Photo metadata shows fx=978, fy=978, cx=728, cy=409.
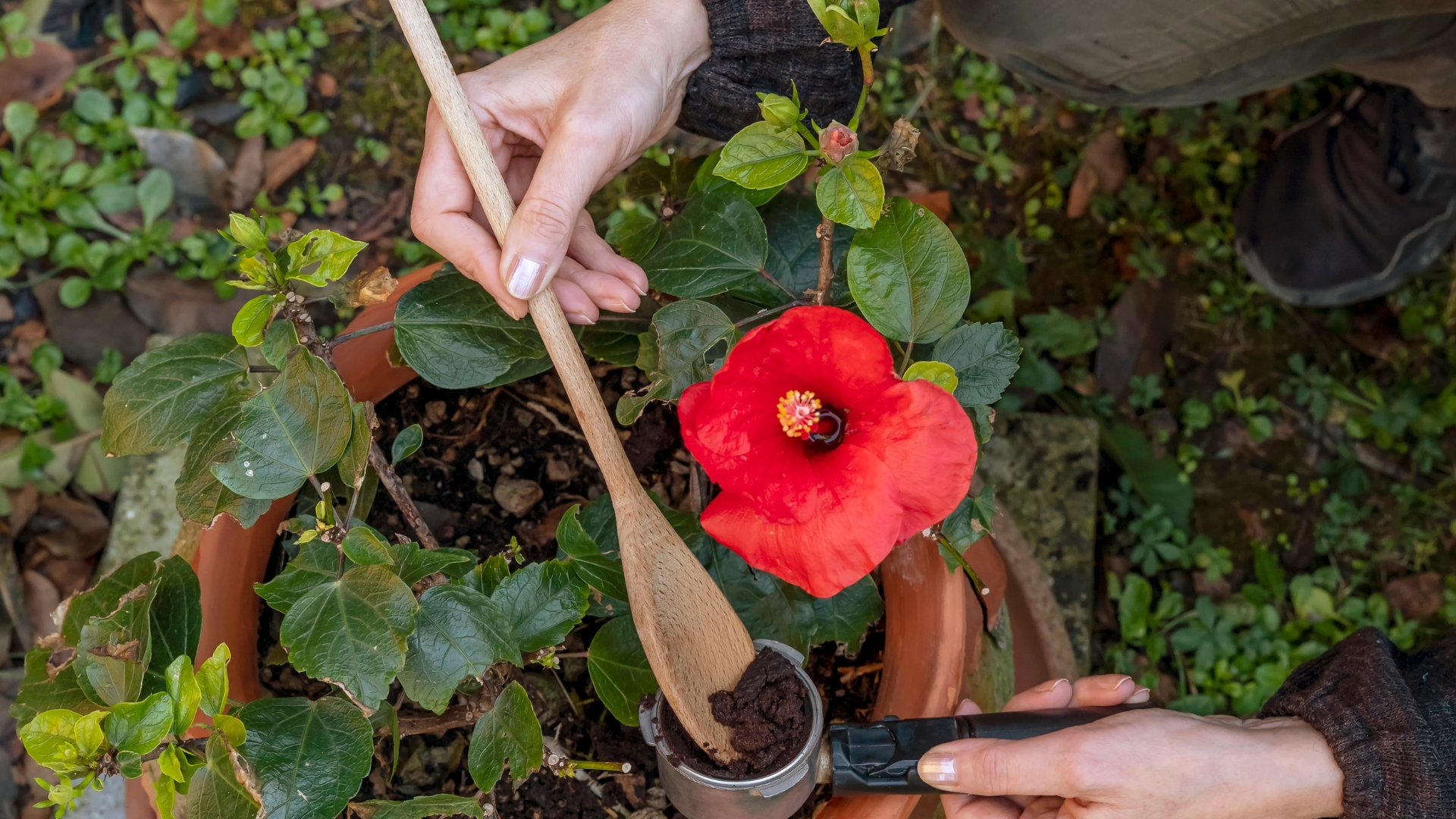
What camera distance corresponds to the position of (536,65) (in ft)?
3.19

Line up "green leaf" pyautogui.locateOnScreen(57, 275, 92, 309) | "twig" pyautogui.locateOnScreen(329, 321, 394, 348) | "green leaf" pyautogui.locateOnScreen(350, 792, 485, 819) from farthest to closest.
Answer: "green leaf" pyautogui.locateOnScreen(57, 275, 92, 309), "twig" pyautogui.locateOnScreen(329, 321, 394, 348), "green leaf" pyautogui.locateOnScreen(350, 792, 485, 819)

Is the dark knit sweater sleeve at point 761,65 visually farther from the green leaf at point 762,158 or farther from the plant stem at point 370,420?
the plant stem at point 370,420

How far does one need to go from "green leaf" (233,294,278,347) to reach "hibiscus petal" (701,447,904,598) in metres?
0.38

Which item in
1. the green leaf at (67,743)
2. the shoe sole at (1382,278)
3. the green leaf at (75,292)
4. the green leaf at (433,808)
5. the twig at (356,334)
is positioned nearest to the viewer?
the green leaf at (67,743)

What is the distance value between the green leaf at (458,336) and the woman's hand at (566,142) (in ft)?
0.11

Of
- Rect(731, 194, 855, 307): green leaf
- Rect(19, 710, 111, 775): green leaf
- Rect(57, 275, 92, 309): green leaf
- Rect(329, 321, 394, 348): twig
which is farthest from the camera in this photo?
Rect(57, 275, 92, 309): green leaf

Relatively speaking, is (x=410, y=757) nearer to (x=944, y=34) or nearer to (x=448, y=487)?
(x=448, y=487)

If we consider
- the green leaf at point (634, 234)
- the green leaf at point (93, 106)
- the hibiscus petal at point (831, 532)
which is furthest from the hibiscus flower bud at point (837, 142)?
the green leaf at point (93, 106)

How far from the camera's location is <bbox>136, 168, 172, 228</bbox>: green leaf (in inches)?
65.4

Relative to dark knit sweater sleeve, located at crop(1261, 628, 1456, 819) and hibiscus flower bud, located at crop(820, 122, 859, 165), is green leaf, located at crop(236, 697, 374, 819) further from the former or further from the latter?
dark knit sweater sleeve, located at crop(1261, 628, 1456, 819)

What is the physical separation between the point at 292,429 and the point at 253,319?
0.09 metres

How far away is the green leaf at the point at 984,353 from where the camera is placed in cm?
82

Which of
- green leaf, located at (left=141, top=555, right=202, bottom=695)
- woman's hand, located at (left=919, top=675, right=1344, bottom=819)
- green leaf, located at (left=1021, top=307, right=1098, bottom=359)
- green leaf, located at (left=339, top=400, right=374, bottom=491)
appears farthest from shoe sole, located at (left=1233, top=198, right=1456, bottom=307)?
green leaf, located at (left=141, top=555, right=202, bottom=695)

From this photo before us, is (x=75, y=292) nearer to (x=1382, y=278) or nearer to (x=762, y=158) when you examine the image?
(x=762, y=158)
